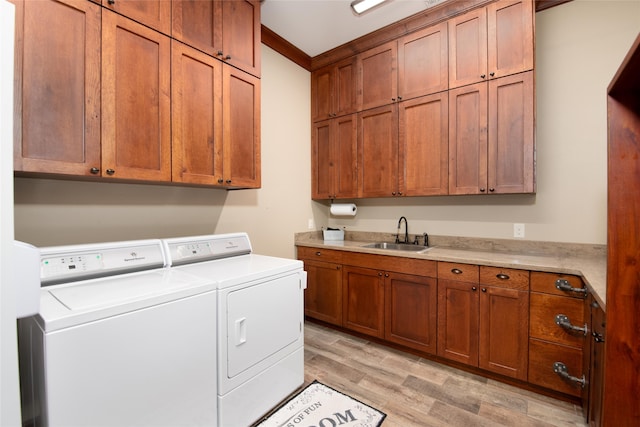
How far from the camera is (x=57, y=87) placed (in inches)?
52.6

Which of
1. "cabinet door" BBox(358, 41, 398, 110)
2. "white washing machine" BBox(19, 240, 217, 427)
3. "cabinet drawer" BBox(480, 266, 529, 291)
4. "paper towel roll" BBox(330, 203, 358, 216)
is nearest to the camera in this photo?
"white washing machine" BBox(19, 240, 217, 427)

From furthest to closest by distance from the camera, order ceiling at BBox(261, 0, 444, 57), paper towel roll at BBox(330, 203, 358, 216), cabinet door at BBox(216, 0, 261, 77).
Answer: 1. paper towel roll at BBox(330, 203, 358, 216)
2. ceiling at BBox(261, 0, 444, 57)
3. cabinet door at BBox(216, 0, 261, 77)

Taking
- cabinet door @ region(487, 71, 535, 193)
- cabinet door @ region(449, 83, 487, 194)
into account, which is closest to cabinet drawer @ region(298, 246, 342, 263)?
cabinet door @ region(449, 83, 487, 194)

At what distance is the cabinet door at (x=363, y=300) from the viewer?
8.54 ft

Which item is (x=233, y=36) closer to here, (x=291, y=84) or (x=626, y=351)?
(x=291, y=84)

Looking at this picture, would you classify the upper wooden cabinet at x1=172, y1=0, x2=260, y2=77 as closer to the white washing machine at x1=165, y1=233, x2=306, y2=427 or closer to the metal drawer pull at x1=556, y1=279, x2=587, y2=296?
the white washing machine at x1=165, y1=233, x2=306, y2=427

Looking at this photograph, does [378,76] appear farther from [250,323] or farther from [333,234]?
[250,323]

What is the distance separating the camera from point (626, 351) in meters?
0.97

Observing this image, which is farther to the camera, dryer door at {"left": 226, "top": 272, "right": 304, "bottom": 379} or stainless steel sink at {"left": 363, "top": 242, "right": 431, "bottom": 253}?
stainless steel sink at {"left": 363, "top": 242, "right": 431, "bottom": 253}

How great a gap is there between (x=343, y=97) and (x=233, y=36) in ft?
4.28

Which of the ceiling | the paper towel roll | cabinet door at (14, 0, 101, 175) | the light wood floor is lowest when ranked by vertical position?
the light wood floor

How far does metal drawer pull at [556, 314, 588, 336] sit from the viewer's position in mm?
1731

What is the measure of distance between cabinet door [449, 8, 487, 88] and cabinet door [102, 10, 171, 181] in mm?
2137

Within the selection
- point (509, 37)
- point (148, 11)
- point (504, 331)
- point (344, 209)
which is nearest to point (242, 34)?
point (148, 11)
